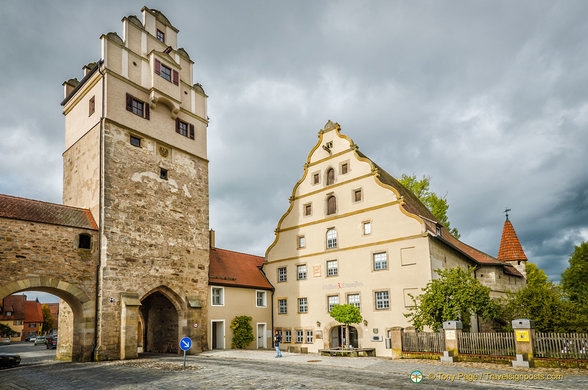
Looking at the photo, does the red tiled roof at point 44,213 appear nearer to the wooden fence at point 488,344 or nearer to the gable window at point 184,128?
the gable window at point 184,128

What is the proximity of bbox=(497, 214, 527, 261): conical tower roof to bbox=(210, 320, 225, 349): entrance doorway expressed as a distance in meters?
24.4

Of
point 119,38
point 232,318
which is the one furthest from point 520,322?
point 119,38

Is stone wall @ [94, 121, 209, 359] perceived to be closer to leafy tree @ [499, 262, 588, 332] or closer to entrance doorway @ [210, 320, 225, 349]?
entrance doorway @ [210, 320, 225, 349]

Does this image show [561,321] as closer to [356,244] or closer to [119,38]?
[356,244]

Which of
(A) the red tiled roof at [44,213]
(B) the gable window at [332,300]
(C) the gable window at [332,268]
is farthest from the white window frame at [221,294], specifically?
(A) the red tiled roof at [44,213]

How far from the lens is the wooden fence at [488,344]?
17.5m

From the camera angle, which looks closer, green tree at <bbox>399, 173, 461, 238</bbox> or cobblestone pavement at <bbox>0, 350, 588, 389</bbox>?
cobblestone pavement at <bbox>0, 350, 588, 389</bbox>

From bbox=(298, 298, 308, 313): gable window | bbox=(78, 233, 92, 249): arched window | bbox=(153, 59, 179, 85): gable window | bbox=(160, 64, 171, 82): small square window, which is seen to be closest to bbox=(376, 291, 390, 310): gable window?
bbox=(298, 298, 308, 313): gable window

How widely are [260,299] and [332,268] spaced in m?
6.17

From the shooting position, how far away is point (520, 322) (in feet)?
54.8

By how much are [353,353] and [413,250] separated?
6.54 metres

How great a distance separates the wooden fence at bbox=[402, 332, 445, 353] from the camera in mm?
19656

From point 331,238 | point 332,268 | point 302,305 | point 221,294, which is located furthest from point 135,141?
point 302,305

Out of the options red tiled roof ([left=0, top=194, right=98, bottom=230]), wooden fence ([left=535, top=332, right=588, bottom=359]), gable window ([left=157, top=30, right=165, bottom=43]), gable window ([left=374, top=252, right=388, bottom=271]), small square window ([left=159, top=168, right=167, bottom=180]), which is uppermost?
gable window ([left=157, top=30, right=165, bottom=43])
